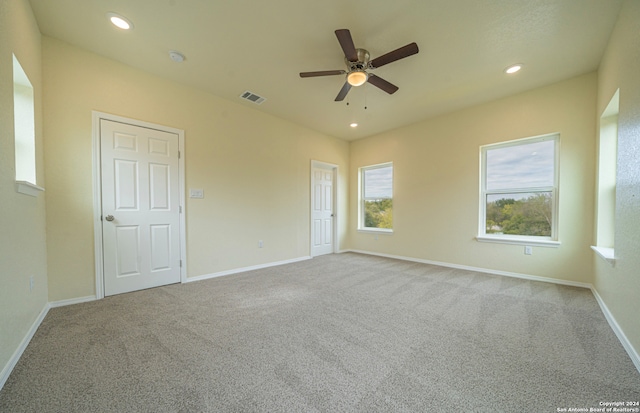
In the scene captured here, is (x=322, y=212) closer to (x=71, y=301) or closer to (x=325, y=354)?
(x=325, y=354)

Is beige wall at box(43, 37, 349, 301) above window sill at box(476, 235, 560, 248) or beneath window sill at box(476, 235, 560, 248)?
above

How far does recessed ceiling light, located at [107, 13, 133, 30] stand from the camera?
212cm

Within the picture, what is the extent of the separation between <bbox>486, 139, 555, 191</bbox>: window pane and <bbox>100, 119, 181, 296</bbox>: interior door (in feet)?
16.3

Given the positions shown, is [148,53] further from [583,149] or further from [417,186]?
[583,149]

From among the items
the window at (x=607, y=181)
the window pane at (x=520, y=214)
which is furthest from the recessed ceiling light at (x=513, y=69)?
the window pane at (x=520, y=214)

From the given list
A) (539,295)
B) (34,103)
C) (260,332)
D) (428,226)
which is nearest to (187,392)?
(260,332)

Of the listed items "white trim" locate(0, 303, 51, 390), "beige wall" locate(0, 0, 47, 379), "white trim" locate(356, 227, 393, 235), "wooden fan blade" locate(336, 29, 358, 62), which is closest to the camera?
"white trim" locate(0, 303, 51, 390)

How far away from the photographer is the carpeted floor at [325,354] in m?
1.29

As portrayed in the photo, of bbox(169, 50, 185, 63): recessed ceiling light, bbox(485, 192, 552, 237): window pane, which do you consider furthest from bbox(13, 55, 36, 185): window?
bbox(485, 192, 552, 237): window pane

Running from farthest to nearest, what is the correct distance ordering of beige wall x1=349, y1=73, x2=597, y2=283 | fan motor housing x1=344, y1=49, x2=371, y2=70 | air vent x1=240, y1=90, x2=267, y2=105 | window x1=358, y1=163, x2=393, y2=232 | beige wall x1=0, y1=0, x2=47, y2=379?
1. window x1=358, y1=163, x2=393, y2=232
2. air vent x1=240, y1=90, x2=267, y2=105
3. beige wall x1=349, y1=73, x2=597, y2=283
4. fan motor housing x1=344, y1=49, x2=371, y2=70
5. beige wall x1=0, y1=0, x2=47, y2=379

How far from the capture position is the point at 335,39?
93.9 inches

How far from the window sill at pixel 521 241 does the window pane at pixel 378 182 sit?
6.36ft

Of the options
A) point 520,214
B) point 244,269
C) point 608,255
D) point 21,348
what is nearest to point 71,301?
point 21,348

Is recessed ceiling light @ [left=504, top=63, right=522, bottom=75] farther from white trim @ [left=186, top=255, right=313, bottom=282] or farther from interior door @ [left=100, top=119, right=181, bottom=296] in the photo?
interior door @ [left=100, top=119, right=181, bottom=296]
